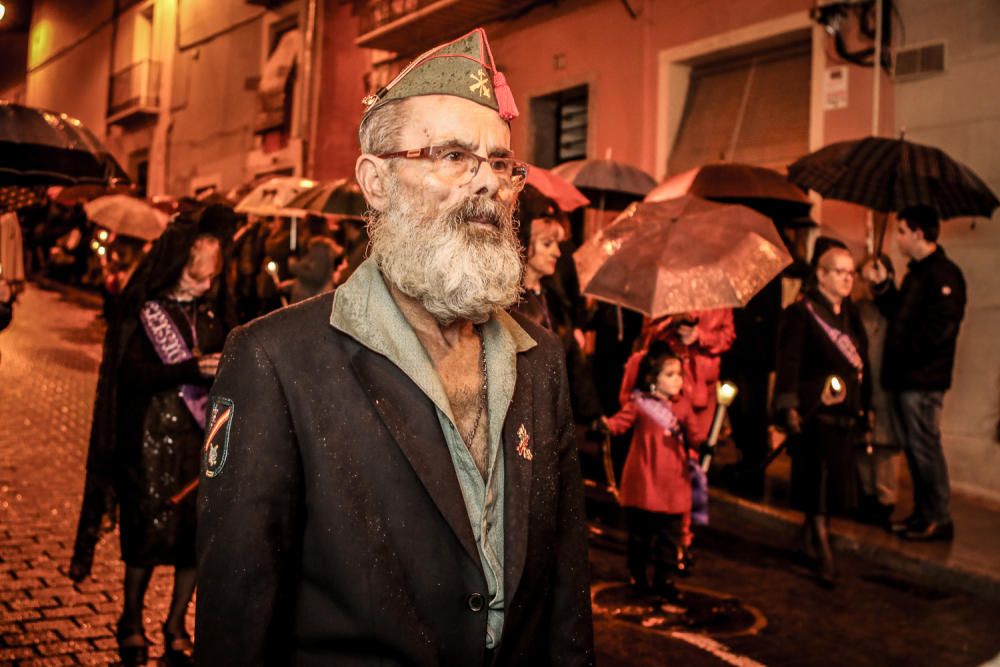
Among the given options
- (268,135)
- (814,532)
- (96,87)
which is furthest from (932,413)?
(96,87)

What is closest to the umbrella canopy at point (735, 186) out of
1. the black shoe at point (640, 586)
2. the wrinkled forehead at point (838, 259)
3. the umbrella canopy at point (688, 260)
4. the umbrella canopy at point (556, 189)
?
the umbrella canopy at point (556, 189)

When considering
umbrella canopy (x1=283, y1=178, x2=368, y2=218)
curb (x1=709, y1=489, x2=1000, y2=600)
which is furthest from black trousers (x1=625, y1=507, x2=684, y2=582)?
umbrella canopy (x1=283, y1=178, x2=368, y2=218)

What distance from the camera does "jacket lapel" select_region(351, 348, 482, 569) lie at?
78.7 inches

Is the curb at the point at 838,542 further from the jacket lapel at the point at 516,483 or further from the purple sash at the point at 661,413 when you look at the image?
the jacket lapel at the point at 516,483

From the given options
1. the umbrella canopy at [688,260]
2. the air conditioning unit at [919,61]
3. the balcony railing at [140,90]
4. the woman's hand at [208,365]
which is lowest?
the woman's hand at [208,365]

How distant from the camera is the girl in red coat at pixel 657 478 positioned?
→ 6.12 metres

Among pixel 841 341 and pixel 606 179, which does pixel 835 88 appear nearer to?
pixel 606 179

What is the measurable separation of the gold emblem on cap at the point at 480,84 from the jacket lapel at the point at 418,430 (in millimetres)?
619

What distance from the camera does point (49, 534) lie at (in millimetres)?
6734

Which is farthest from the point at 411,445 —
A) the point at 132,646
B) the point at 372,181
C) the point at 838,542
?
the point at 838,542

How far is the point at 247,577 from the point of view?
194 cm

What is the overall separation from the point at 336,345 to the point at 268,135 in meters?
24.3

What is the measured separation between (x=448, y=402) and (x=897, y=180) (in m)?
6.81

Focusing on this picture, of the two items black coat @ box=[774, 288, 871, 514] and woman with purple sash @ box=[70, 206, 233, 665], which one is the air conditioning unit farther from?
woman with purple sash @ box=[70, 206, 233, 665]
